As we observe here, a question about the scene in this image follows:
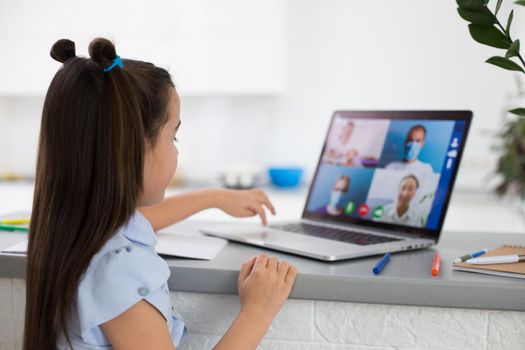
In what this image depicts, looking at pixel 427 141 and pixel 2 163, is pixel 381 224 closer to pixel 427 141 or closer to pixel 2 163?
pixel 427 141

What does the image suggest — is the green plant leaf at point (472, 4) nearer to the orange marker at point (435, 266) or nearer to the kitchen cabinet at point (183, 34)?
the orange marker at point (435, 266)

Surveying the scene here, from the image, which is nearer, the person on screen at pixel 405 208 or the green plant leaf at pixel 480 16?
the green plant leaf at pixel 480 16

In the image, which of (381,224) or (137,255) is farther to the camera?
(381,224)

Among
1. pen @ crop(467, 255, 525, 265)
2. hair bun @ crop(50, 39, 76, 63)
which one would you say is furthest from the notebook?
hair bun @ crop(50, 39, 76, 63)

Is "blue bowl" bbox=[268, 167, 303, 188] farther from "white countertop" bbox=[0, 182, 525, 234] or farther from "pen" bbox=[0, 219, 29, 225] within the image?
"pen" bbox=[0, 219, 29, 225]

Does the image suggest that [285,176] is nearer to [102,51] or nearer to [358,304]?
[358,304]

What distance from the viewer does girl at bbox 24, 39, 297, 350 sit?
0.78 metres

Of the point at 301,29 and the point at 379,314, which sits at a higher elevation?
the point at 301,29

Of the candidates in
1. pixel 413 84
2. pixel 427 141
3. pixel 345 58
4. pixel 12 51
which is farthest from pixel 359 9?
pixel 427 141

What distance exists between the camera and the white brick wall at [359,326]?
34.5 inches

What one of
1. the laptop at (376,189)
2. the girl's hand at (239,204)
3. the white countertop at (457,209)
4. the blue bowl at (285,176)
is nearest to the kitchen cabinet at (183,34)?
the blue bowl at (285,176)

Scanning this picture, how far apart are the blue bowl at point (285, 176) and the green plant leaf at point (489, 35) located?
2208 mm

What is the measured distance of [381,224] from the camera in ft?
3.85

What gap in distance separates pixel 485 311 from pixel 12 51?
3.03m
